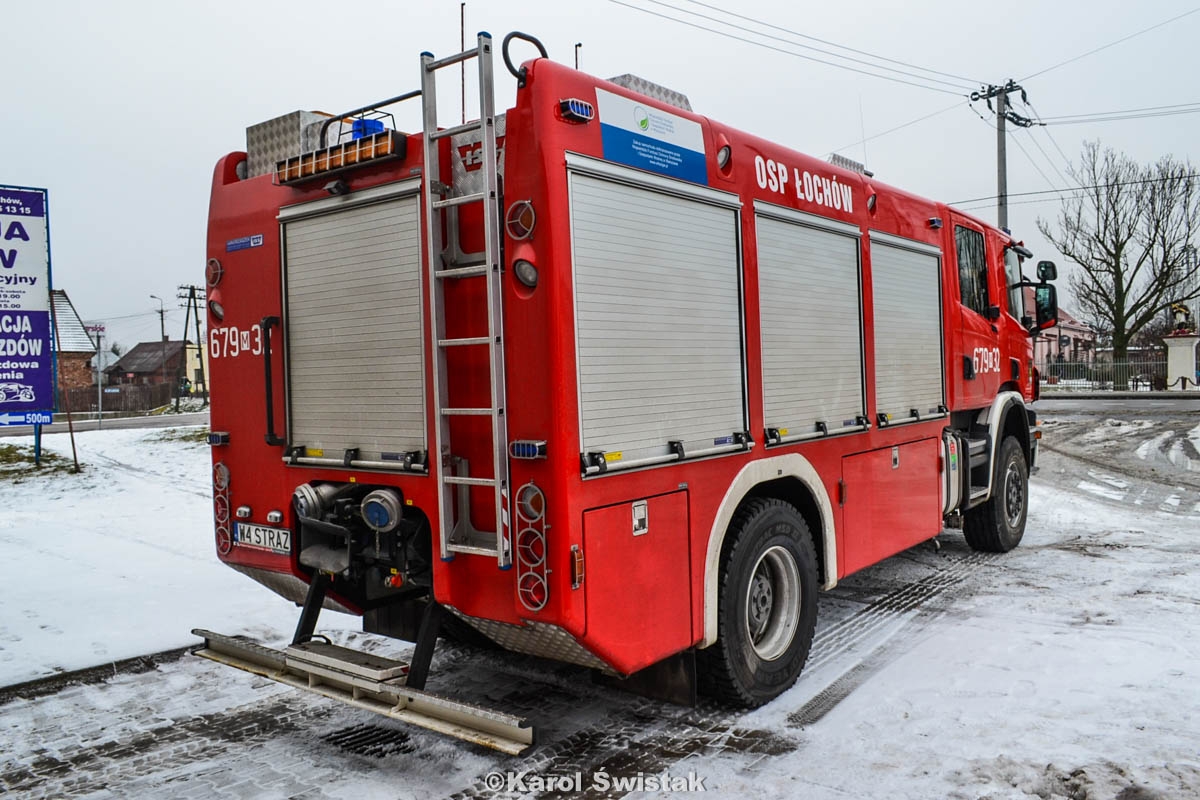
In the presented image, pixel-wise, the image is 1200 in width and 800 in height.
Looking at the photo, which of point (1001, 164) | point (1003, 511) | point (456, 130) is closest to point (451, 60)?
point (456, 130)

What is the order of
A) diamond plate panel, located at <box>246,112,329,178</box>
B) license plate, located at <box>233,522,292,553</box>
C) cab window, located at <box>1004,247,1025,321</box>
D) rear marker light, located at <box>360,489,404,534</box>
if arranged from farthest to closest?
cab window, located at <box>1004,247,1025,321</box>
diamond plate panel, located at <box>246,112,329,178</box>
license plate, located at <box>233,522,292,553</box>
rear marker light, located at <box>360,489,404,534</box>

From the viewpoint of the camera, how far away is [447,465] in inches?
151

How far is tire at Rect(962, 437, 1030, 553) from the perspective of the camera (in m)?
8.23

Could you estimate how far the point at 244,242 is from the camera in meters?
4.83

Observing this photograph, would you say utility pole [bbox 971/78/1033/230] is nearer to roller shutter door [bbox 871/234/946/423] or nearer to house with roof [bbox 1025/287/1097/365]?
house with roof [bbox 1025/287/1097/365]

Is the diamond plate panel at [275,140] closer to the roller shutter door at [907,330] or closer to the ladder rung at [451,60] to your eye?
the ladder rung at [451,60]

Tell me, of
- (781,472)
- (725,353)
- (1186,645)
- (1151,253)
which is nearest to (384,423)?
(725,353)

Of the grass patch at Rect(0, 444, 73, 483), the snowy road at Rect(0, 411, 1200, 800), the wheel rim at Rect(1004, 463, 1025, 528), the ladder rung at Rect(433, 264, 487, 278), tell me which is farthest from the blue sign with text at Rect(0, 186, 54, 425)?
the wheel rim at Rect(1004, 463, 1025, 528)

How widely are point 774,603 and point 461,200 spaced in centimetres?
292

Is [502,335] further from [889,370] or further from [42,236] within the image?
[42,236]

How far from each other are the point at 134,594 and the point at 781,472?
18.5ft

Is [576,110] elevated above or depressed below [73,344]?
below

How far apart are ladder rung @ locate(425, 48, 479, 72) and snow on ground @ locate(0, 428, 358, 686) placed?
421 centimetres

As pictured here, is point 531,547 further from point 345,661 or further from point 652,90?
point 652,90
